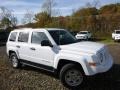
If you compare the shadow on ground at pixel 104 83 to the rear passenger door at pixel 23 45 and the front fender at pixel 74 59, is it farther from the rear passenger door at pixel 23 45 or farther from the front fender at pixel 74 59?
the rear passenger door at pixel 23 45

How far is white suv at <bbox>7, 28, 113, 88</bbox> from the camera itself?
275 inches

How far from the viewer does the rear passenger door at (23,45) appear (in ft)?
30.6

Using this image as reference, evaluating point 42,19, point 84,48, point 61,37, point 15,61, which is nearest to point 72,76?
point 84,48

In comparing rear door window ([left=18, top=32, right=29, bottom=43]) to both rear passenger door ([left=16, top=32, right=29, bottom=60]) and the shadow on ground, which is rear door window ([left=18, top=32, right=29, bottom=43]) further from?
the shadow on ground

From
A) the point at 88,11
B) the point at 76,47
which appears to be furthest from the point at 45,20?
the point at 76,47

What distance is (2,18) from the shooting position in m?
59.2

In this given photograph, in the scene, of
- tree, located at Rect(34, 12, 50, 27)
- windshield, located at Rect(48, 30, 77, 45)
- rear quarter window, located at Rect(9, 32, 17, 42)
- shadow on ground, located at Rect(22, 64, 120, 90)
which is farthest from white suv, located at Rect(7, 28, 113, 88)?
tree, located at Rect(34, 12, 50, 27)

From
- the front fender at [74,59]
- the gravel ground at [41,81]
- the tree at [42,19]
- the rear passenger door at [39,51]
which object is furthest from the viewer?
the tree at [42,19]

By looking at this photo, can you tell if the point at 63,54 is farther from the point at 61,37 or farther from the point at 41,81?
the point at 41,81

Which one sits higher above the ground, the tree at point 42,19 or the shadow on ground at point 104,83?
the tree at point 42,19

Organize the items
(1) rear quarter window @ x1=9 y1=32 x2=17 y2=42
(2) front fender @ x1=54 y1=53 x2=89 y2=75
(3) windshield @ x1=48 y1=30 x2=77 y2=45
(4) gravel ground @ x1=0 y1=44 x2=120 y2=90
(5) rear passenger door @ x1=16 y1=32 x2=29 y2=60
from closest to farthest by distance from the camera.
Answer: (2) front fender @ x1=54 y1=53 x2=89 y2=75
(4) gravel ground @ x1=0 y1=44 x2=120 y2=90
(3) windshield @ x1=48 y1=30 x2=77 y2=45
(5) rear passenger door @ x1=16 y1=32 x2=29 y2=60
(1) rear quarter window @ x1=9 y1=32 x2=17 y2=42

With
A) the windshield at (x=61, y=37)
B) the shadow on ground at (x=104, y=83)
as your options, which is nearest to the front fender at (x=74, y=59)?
the shadow on ground at (x=104, y=83)

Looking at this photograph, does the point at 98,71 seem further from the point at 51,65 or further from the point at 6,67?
the point at 6,67

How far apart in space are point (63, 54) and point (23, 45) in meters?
2.42
